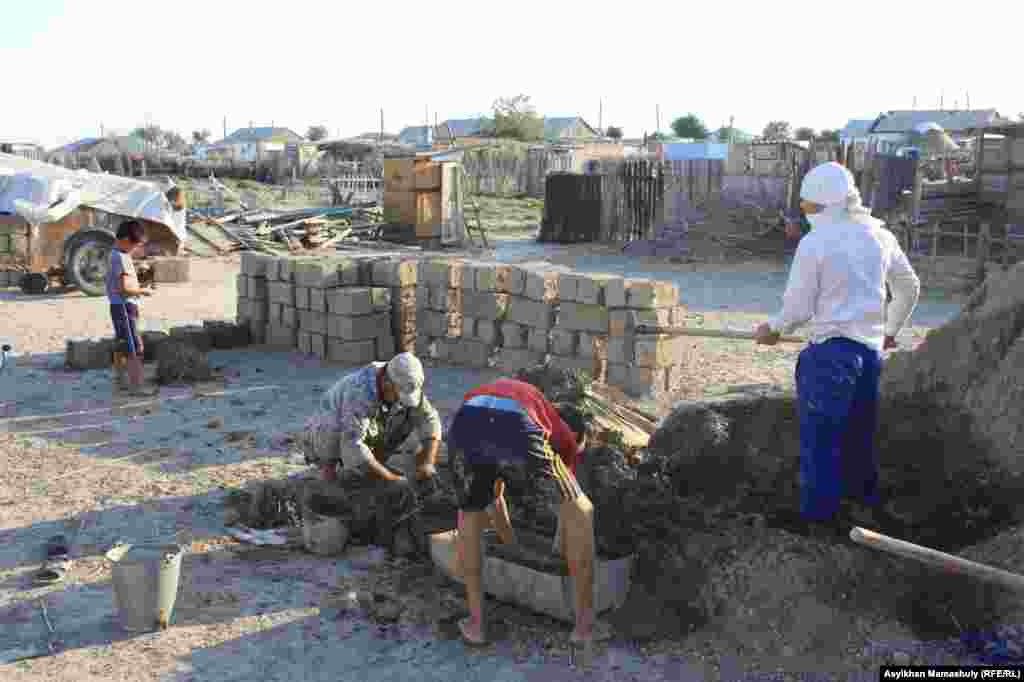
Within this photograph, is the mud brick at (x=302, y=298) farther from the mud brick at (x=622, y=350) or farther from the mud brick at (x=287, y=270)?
the mud brick at (x=622, y=350)

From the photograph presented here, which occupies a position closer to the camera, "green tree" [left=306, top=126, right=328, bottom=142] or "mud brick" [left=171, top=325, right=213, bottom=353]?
"mud brick" [left=171, top=325, right=213, bottom=353]

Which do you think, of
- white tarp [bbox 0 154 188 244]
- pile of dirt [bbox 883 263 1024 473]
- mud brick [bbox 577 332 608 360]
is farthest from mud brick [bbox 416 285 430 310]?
white tarp [bbox 0 154 188 244]

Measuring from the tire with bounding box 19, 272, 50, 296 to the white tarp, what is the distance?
33.1 inches

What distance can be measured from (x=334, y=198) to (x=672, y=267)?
13415 mm

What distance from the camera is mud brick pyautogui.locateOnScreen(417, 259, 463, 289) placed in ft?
34.3

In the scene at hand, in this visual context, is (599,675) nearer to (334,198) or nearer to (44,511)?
(44,511)

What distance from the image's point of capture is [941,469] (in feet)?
19.5

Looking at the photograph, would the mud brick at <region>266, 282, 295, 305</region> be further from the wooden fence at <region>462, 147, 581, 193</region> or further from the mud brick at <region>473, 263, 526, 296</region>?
the wooden fence at <region>462, 147, 581, 193</region>

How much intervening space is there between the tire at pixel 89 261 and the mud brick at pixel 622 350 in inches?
356

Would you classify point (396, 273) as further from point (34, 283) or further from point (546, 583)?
point (34, 283)

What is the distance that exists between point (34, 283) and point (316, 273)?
6.89 m

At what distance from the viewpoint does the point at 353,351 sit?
10633 millimetres

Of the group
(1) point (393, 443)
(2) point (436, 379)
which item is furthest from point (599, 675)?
(2) point (436, 379)

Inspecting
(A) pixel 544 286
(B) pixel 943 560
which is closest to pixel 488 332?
(A) pixel 544 286
